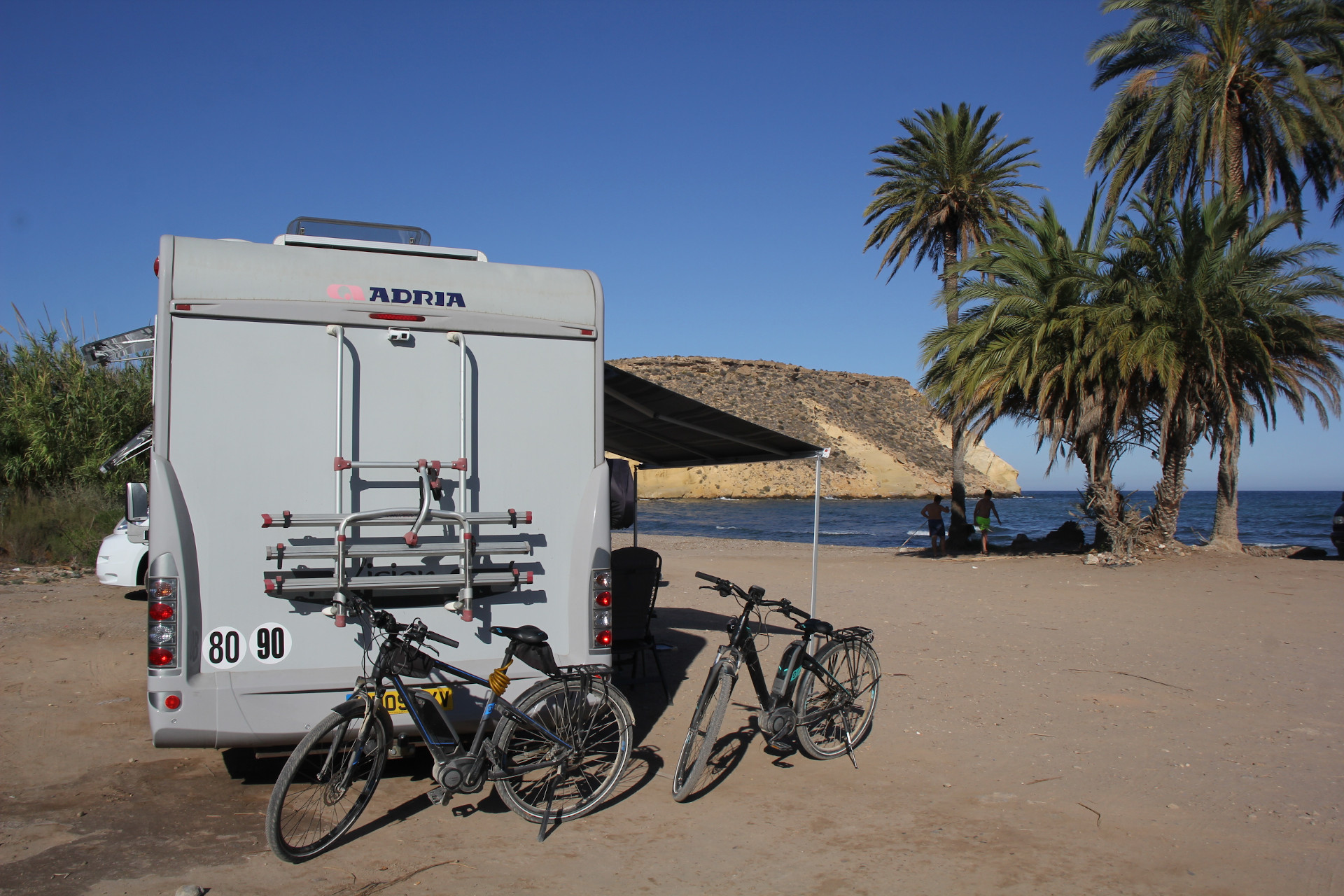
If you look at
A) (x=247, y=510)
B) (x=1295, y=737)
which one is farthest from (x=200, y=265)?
(x=1295, y=737)

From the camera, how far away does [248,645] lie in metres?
4.62

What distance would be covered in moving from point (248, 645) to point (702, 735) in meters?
2.44

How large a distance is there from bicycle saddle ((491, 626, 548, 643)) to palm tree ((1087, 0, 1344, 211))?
20.8m

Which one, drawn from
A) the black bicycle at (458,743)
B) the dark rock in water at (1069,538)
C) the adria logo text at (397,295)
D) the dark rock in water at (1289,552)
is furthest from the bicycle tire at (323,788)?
the dark rock in water at (1069,538)

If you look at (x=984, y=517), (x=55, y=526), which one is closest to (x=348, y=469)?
(x=55, y=526)

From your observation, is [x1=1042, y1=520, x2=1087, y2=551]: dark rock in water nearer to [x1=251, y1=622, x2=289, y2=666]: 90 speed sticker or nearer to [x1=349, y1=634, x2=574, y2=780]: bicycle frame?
[x1=349, y1=634, x2=574, y2=780]: bicycle frame

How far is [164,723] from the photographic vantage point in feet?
14.6

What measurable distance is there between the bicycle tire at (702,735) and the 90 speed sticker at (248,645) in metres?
2.14

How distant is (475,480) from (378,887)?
2030mm

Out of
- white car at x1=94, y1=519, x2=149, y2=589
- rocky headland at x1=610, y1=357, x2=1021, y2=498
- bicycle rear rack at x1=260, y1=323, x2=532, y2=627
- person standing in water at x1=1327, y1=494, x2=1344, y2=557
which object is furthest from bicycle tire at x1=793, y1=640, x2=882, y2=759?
rocky headland at x1=610, y1=357, x2=1021, y2=498

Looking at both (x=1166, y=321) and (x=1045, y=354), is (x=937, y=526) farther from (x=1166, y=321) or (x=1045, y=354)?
(x=1166, y=321)

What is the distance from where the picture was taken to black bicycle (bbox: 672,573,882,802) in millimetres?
5078

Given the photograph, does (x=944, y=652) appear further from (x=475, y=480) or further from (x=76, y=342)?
(x=76, y=342)

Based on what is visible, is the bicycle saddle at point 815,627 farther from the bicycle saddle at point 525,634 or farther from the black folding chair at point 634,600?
the black folding chair at point 634,600
